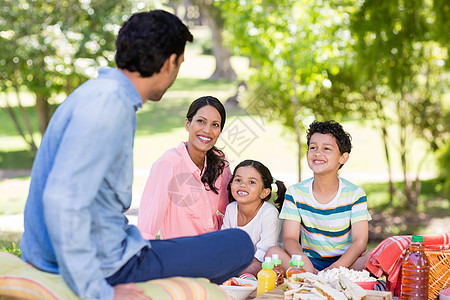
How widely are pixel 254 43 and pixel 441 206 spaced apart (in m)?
5.06

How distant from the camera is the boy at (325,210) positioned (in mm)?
3684

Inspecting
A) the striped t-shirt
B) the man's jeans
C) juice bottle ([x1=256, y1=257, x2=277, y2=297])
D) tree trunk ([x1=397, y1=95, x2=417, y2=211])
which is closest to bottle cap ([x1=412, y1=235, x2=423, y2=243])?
the striped t-shirt

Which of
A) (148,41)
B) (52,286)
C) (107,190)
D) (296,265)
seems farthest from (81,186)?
(296,265)

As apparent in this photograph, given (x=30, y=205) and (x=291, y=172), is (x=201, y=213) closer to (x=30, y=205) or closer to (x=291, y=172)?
(x=30, y=205)

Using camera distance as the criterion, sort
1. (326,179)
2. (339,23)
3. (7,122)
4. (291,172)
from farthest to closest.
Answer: (7,122), (291,172), (339,23), (326,179)

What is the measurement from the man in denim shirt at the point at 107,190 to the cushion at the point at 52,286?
0.04 metres

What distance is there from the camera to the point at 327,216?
3707mm

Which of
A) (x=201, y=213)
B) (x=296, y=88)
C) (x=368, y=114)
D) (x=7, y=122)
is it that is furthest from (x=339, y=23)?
(x=7, y=122)

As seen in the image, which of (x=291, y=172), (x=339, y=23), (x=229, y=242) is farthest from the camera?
(x=291, y=172)

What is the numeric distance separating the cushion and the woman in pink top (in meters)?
1.26

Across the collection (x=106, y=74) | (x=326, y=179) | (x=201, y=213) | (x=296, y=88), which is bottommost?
(x=201, y=213)

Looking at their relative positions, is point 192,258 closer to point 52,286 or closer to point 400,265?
point 52,286

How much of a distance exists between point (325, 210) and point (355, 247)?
292mm

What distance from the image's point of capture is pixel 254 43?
861 centimetres
